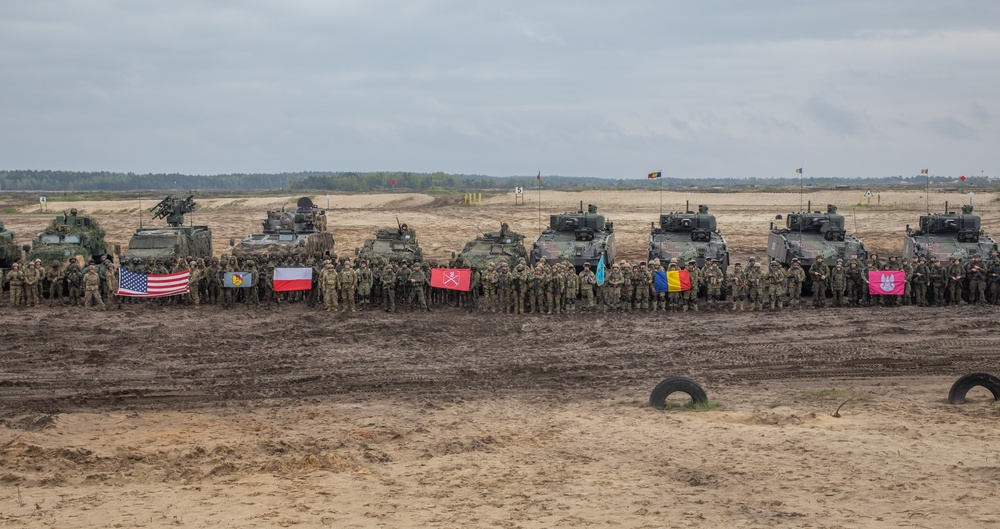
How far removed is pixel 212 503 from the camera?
9578mm

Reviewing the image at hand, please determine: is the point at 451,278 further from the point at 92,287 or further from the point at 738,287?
the point at 92,287

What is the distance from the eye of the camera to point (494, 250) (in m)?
24.8

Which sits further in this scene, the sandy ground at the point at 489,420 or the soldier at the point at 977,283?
the soldier at the point at 977,283

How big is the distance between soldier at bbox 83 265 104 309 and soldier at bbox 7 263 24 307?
137 cm

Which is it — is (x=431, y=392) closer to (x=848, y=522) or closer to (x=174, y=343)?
(x=174, y=343)

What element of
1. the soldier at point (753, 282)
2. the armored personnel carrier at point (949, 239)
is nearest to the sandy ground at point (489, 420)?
the soldier at point (753, 282)

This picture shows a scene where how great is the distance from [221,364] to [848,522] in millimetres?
10715

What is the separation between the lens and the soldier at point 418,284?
21516 millimetres

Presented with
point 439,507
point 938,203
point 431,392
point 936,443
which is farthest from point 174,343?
point 938,203

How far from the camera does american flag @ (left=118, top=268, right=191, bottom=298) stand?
22.1 m

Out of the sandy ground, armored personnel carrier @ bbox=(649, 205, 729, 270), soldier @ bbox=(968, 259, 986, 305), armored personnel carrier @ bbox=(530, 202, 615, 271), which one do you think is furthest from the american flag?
soldier @ bbox=(968, 259, 986, 305)

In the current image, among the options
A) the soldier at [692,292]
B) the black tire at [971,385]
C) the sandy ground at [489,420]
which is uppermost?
the soldier at [692,292]

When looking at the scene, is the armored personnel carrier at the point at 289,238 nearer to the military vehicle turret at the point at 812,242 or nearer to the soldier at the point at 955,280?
the military vehicle turret at the point at 812,242

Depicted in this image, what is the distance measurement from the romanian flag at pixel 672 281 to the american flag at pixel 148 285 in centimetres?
1015
